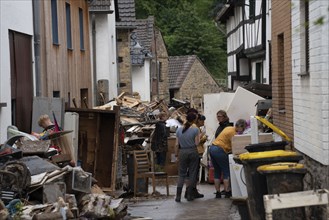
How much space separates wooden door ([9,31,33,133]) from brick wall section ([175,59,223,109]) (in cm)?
4750

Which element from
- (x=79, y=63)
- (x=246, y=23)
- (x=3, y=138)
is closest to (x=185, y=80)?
(x=246, y=23)

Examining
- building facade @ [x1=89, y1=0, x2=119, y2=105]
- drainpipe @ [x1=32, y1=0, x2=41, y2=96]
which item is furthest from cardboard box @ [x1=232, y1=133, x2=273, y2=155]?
building facade @ [x1=89, y1=0, x2=119, y2=105]

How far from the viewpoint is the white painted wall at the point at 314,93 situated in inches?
426

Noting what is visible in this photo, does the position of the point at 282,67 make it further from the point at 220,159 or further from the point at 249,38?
Answer: the point at 249,38

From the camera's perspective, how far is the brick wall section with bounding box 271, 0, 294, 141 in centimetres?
1477

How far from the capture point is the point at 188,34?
77000 millimetres

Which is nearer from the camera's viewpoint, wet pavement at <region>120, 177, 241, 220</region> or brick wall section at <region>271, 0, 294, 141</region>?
wet pavement at <region>120, 177, 241, 220</region>

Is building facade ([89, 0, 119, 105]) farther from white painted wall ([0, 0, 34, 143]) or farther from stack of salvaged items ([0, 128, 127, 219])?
stack of salvaged items ([0, 128, 127, 219])

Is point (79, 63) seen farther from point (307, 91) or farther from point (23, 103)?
point (307, 91)

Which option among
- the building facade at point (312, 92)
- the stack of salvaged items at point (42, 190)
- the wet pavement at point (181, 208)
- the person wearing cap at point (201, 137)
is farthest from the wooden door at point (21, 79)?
the building facade at point (312, 92)

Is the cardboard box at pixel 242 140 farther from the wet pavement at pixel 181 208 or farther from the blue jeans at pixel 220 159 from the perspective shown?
the wet pavement at pixel 181 208

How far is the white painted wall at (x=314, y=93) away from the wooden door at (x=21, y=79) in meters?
6.20

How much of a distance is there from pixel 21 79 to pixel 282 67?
18.8ft

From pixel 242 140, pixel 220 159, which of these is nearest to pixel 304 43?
pixel 242 140
